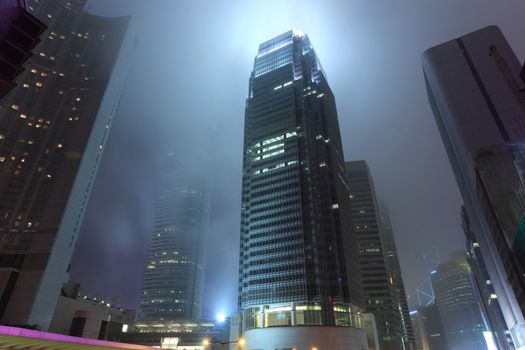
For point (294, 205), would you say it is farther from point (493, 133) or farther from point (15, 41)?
point (15, 41)

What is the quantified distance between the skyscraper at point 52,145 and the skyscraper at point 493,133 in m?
136

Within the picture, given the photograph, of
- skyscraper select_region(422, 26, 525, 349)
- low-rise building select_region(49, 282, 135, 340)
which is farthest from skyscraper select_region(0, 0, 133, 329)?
skyscraper select_region(422, 26, 525, 349)

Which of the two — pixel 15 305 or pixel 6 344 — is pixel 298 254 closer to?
pixel 15 305

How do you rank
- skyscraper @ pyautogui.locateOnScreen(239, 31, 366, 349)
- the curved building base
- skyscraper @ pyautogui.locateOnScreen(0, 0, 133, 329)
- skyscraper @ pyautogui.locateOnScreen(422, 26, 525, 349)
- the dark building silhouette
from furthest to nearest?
skyscraper @ pyautogui.locateOnScreen(239, 31, 366, 349), skyscraper @ pyautogui.locateOnScreen(0, 0, 133, 329), the curved building base, skyscraper @ pyautogui.locateOnScreen(422, 26, 525, 349), the dark building silhouette

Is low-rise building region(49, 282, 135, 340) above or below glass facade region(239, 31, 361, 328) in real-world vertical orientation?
below

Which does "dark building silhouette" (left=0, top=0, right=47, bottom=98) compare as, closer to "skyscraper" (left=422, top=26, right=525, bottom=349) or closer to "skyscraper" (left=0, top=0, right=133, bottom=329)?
"skyscraper" (left=422, top=26, right=525, bottom=349)

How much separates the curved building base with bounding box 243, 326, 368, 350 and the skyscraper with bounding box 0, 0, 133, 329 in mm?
68034

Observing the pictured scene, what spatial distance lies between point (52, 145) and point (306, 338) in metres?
120

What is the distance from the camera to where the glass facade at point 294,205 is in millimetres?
112000

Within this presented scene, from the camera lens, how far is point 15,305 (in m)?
97.9

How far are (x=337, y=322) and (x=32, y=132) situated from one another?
443 ft

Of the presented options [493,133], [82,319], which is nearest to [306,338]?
[82,319]

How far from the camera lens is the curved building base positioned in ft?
325

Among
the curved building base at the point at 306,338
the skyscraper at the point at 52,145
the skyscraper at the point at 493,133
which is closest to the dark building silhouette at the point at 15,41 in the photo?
the skyscraper at the point at 493,133
